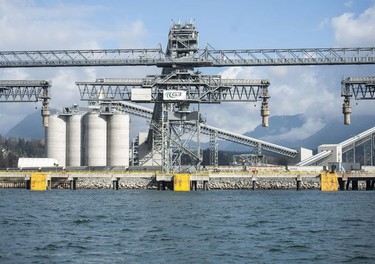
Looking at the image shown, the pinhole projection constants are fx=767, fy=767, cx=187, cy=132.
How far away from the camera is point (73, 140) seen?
126 metres

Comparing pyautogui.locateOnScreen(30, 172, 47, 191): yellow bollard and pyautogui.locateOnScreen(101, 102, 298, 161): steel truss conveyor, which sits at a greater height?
pyautogui.locateOnScreen(101, 102, 298, 161): steel truss conveyor

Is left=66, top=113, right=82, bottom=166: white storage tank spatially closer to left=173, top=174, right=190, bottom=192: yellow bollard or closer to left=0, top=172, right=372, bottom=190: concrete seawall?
left=0, top=172, right=372, bottom=190: concrete seawall

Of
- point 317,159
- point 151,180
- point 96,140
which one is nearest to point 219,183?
point 151,180

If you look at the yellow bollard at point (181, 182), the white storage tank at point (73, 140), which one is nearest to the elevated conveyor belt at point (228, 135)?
the white storage tank at point (73, 140)

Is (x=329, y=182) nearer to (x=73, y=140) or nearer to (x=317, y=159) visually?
(x=317, y=159)

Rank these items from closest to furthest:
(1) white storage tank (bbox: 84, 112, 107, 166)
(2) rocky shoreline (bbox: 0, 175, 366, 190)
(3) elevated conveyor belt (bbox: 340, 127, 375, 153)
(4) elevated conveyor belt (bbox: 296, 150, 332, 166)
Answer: (2) rocky shoreline (bbox: 0, 175, 366, 190) → (1) white storage tank (bbox: 84, 112, 107, 166) → (4) elevated conveyor belt (bbox: 296, 150, 332, 166) → (3) elevated conveyor belt (bbox: 340, 127, 375, 153)

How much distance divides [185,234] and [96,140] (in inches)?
3145

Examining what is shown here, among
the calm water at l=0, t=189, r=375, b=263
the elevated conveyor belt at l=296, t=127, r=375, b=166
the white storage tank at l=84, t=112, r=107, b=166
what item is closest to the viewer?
the calm water at l=0, t=189, r=375, b=263

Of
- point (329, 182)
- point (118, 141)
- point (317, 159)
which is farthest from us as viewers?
point (317, 159)

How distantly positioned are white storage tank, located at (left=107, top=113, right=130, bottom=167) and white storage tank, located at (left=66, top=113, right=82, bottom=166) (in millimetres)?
6225

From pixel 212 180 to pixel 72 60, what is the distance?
85.5 feet

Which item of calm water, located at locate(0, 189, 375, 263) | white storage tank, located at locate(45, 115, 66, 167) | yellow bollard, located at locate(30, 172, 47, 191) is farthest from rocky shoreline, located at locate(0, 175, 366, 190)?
calm water, located at locate(0, 189, 375, 263)

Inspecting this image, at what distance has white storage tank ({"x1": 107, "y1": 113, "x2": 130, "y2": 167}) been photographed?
122 meters

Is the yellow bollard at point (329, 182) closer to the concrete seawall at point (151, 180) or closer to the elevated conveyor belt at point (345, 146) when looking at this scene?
the concrete seawall at point (151, 180)
